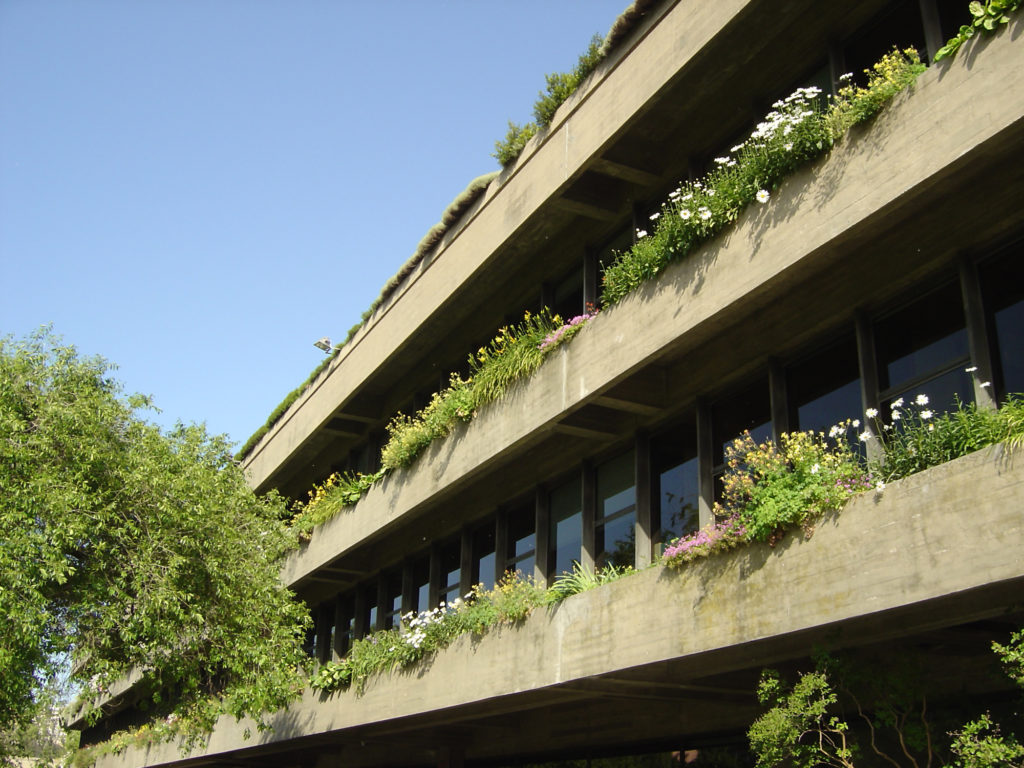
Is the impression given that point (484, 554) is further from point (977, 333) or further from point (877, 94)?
point (877, 94)

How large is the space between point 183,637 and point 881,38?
1272 centimetres

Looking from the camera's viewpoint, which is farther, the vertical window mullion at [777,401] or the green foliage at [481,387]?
the green foliage at [481,387]

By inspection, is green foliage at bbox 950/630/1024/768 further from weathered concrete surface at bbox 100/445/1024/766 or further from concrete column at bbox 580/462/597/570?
concrete column at bbox 580/462/597/570

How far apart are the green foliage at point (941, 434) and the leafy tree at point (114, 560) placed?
9921mm

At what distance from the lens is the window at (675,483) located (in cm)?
1322

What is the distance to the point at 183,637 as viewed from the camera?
1584 centimetres

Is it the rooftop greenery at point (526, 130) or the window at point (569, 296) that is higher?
the rooftop greenery at point (526, 130)

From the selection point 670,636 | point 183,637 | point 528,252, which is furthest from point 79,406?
point 670,636

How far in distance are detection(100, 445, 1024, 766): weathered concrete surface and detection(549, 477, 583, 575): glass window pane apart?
2.12 m

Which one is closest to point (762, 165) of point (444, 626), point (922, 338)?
point (922, 338)

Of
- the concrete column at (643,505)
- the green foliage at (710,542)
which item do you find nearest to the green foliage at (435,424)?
the concrete column at (643,505)

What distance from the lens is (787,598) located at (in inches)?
377

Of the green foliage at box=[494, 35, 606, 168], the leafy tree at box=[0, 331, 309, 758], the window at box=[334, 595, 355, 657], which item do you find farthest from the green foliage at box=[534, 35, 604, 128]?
the window at box=[334, 595, 355, 657]

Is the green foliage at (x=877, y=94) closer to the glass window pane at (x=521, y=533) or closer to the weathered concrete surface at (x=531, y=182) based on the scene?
the weathered concrete surface at (x=531, y=182)
